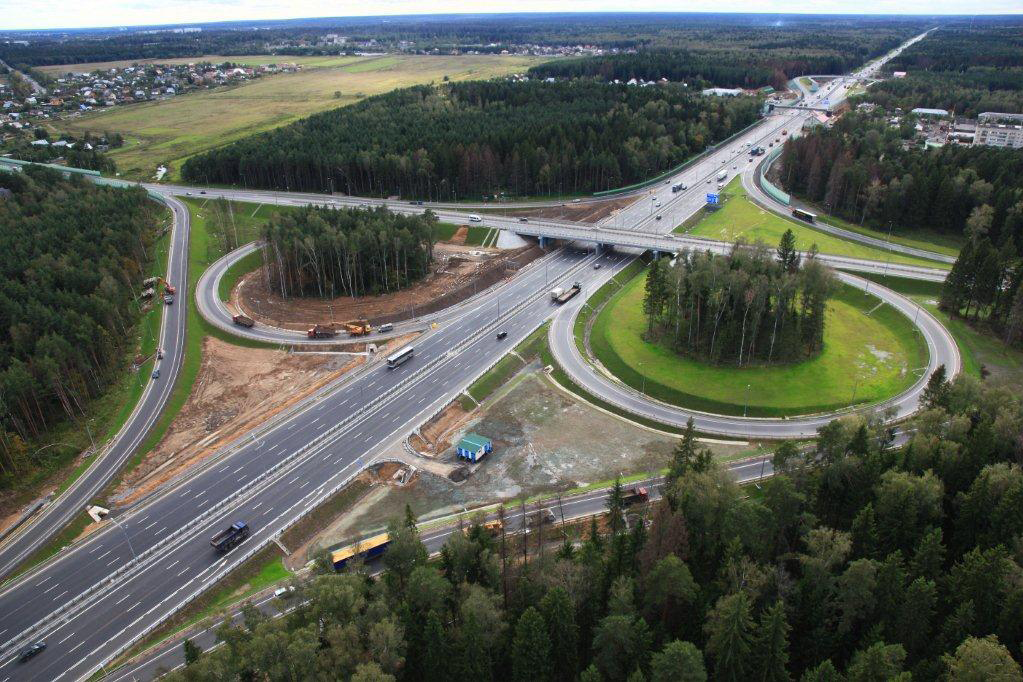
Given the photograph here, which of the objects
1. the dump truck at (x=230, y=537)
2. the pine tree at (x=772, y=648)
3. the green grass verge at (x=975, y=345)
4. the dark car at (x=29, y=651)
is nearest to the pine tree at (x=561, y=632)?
the pine tree at (x=772, y=648)

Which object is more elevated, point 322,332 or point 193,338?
point 322,332

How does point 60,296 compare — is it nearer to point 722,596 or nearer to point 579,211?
point 722,596

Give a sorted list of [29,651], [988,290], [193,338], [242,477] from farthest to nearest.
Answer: [193,338] → [988,290] → [242,477] → [29,651]

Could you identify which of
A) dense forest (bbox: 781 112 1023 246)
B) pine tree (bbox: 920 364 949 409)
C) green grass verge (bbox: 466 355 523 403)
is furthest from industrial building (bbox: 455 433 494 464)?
dense forest (bbox: 781 112 1023 246)

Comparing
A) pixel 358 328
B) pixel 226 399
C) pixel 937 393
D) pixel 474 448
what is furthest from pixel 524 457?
pixel 937 393

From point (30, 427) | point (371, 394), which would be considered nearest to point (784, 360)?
point (371, 394)

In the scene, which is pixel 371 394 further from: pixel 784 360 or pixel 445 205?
pixel 445 205

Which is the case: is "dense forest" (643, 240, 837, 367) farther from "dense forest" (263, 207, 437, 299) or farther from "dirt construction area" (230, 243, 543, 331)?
"dense forest" (263, 207, 437, 299)
